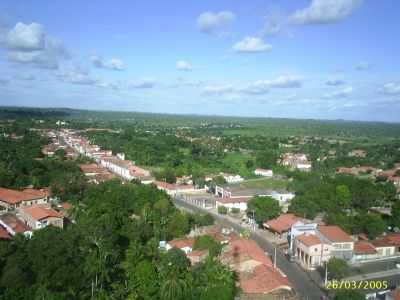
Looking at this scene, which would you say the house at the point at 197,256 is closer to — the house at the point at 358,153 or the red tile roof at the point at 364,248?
the red tile roof at the point at 364,248

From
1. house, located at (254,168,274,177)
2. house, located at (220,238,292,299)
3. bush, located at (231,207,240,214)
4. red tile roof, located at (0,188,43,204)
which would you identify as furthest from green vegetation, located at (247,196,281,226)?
house, located at (254,168,274,177)

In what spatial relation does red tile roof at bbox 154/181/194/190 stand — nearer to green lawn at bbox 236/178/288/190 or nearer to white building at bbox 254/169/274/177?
green lawn at bbox 236/178/288/190

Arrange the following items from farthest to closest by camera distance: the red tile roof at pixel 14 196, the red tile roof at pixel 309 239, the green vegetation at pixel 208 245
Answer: the red tile roof at pixel 14 196 → the red tile roof at pixel 309 239 → the green vegetation at pixel 208 245

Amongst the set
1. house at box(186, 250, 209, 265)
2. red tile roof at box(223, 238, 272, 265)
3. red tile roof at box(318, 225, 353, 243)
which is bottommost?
house at box(186, 250, 209, 265)

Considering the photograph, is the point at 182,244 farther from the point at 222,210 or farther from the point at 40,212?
the point at 222,210

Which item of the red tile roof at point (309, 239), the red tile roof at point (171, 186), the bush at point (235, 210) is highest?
the red tile roof at point (309, 239)

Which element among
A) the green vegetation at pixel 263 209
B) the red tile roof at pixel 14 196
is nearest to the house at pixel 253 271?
the green vegetation at pixel 263 209
